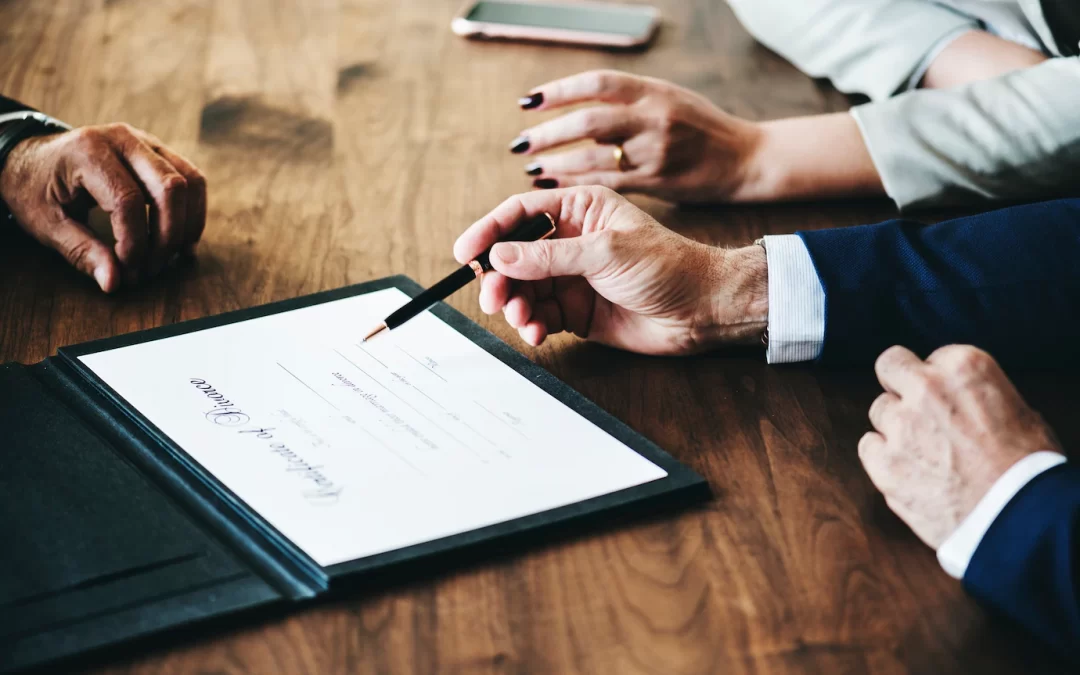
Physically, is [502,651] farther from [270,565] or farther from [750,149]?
[750,149]

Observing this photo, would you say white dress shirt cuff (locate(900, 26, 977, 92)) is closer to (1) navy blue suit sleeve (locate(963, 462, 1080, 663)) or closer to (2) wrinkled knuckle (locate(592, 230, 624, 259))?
(2) wrinkled knuckle (locate(592, 230, 624, 259))

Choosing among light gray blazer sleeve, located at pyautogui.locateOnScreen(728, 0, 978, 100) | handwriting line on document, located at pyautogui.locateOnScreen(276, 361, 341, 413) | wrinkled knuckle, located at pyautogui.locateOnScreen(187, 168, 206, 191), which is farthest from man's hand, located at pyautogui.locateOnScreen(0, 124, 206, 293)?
light gray blazer sleeve, located at pyautogui.locateOnScreen(728, 0, 978, 100)

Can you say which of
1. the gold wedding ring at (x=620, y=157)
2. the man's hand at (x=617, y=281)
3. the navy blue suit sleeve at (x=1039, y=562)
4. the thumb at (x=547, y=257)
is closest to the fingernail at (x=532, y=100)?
the gold wedding ring at (x=620, y=157)

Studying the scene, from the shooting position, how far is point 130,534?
2.06 feet

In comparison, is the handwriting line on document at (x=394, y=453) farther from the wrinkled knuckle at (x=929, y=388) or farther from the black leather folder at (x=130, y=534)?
the wrinkled knuckle at (x=929, y=388)

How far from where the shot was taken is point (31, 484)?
26.3 inches

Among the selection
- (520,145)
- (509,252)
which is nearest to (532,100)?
(520,145)

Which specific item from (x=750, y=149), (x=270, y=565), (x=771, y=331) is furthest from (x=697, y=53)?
(x=270, y=565)

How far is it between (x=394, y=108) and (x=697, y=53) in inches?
19.4

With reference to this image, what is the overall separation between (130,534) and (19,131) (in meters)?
0.63

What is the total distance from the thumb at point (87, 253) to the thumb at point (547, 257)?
38 cm

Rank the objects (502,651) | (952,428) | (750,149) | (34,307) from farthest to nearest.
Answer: (750,149) → (34,307) → (952,428) → (502,651)

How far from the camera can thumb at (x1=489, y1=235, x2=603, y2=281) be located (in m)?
0.83

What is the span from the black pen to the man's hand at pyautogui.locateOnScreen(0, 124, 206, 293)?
0.28m
